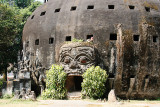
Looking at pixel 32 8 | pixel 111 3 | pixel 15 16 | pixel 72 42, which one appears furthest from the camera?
pixel 32 8

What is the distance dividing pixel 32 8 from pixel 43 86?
13.8 m

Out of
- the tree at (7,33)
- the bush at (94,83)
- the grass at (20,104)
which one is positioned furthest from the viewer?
the tree at (7,33)

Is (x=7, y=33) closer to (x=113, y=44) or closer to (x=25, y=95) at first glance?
(x=25, y=95)

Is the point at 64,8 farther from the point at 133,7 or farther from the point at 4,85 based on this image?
the point at 4,85

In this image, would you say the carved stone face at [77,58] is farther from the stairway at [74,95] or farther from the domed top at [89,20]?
the stairway at [74,95]

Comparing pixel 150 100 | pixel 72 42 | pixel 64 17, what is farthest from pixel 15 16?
pixel 150 100

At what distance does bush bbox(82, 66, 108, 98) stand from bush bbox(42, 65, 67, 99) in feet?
4.89

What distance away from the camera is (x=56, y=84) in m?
17.2

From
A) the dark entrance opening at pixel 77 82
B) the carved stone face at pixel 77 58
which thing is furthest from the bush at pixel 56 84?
the dark entrance opening at pixel 77 82

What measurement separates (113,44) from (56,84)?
4.92 meters

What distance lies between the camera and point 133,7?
18.7 m

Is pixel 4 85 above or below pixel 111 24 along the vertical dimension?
below

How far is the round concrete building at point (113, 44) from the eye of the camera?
1728 centimetres

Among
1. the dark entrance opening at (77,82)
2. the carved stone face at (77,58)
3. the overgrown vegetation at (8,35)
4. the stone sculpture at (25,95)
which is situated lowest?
the stone sculpture at (25,95)
